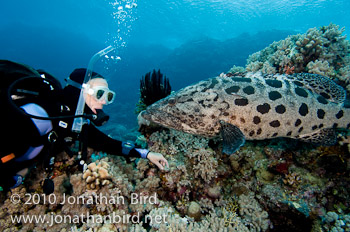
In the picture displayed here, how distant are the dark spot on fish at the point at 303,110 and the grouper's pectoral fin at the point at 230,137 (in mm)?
1414

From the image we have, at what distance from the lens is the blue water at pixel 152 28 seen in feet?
137

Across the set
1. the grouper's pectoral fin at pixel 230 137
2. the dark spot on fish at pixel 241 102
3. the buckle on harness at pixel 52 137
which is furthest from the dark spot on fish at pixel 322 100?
the buckle on harness at pixel 52 137

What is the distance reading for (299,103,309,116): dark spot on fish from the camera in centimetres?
347

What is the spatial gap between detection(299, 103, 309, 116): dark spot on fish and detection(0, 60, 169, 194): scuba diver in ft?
12.4

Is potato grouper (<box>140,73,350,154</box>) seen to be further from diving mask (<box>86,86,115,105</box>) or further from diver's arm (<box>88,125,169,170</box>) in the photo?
diving mask (<box>86,86,115,105</box>)

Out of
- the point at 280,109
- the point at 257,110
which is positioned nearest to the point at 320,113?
the point at 280,109

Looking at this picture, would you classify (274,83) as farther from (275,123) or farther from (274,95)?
(275,123)

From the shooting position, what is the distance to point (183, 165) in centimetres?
376

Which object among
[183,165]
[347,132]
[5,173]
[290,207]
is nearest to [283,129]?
[290,207]

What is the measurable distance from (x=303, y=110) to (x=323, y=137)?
85 centimetres

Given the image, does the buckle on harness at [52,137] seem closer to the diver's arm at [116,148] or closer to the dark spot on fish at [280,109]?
the diver's arm at [116,148]

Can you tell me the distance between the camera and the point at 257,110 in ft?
11.0

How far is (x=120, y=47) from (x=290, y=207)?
280 ft

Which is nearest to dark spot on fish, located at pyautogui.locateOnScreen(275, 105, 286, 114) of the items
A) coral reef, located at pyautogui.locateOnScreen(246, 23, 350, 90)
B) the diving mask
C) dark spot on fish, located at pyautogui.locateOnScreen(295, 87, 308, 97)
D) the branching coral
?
dark spot on fish, located at pyautogui.locateOnScreen(295, 87, 308, 97)
